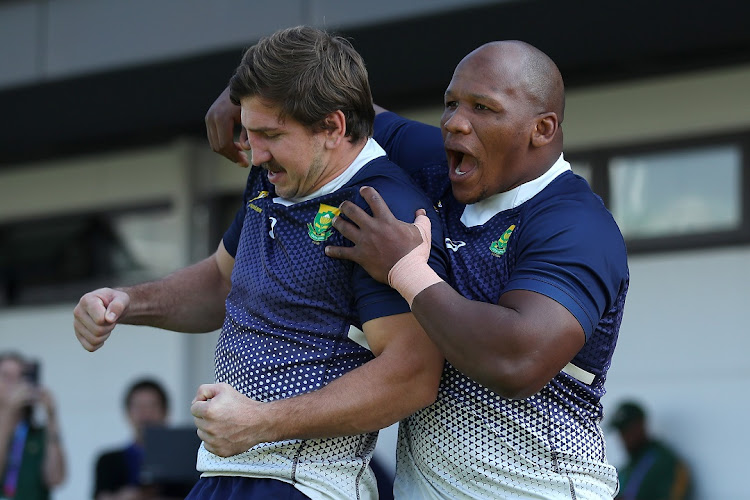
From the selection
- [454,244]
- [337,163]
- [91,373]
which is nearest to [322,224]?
[337,163]

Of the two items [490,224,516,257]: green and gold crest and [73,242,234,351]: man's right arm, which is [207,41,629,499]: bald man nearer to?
[490,224,516,257]: green and gold crest

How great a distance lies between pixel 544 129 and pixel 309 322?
0.72m

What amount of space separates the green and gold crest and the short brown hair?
42 cm

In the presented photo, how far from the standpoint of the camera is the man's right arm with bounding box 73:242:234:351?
3.11 meters

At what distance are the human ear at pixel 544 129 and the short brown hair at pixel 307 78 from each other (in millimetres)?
408

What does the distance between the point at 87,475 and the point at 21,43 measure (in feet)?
11.0

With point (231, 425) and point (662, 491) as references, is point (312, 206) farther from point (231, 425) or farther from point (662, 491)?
point (662, 491)

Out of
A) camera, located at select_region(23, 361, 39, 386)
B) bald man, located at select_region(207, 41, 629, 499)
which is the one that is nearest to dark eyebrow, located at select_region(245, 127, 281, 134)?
bald man, located at select_region(207, 41, 629, 499)

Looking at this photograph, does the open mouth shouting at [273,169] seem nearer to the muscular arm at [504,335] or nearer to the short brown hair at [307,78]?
the short brown hair at [307,78]

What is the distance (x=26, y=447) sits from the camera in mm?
7012

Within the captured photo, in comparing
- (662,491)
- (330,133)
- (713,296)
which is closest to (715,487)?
(662,491)

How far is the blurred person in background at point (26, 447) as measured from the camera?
22.7ft

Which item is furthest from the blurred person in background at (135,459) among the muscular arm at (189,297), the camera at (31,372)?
the muscular arm at (189,297)

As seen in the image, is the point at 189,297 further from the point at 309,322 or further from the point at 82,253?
the point at 82,253
